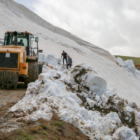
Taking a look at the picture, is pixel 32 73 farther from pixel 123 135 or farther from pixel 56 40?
pixel 56 40

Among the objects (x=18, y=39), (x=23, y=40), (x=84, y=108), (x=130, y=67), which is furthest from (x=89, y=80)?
(x=130, y=67)

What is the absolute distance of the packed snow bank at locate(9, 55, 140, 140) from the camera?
183 inches

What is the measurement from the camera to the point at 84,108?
5469mm

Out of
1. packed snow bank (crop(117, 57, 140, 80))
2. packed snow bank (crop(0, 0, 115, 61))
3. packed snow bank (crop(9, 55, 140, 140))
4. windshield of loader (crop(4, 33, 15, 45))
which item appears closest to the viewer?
packed snow bank (crop(9, 55, 140, 140))

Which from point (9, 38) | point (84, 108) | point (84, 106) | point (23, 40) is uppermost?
point (9, 38)

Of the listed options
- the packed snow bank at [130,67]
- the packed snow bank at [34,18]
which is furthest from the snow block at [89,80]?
the packed snow bank at [34,18]

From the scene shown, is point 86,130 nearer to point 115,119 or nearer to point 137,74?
point 115,119

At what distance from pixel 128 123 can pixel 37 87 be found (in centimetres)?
360

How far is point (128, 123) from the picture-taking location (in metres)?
6.34

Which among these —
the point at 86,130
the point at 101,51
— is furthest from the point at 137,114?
the point at 101,51

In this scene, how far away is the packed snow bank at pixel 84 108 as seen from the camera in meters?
4.66

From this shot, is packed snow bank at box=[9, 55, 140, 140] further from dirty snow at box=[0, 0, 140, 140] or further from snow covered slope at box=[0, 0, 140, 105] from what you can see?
snow covered slope at box=[0, 0, 140, 105]

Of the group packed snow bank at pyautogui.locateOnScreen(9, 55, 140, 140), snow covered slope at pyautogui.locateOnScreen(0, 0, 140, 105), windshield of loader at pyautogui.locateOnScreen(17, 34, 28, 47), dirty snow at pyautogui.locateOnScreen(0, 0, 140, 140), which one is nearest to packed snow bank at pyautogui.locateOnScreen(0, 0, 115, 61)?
snow covered slope at pyautogui.locateOnScreen(0, 0, 140, 105)

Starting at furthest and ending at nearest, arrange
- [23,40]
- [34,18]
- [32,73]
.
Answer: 1. [34,18]
2. [23,40]
3. [32,73]
